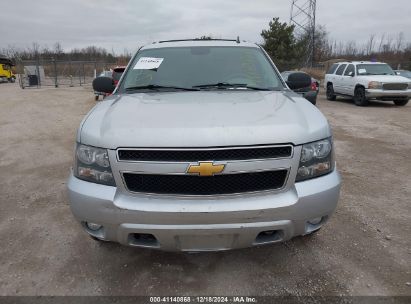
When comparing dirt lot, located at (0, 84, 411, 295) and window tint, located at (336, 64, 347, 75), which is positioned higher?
window tint, located at (336, 64, 347, 75)

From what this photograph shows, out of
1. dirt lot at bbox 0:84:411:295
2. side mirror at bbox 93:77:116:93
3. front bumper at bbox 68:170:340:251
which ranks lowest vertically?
dirt lot at bbox 0:84:411:295

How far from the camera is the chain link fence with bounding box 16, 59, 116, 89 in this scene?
28.7m

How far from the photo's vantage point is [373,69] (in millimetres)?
14312

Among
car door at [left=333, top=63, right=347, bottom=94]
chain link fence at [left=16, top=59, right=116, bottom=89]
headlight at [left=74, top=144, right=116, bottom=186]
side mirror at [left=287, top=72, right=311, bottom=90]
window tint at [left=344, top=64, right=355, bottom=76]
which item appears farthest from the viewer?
chain link fence at [left=16, top=59, right=116, bottom=89]

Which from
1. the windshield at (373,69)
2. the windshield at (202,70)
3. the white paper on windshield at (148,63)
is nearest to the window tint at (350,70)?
the windshield at (373,69)

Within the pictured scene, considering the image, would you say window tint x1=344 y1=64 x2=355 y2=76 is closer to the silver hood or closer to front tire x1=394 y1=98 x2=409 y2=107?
front tire x1=394 y1=98 x2=409 y2=107

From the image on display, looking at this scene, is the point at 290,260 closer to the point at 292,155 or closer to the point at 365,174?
the point at 292,155

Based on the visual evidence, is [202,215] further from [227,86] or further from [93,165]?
[227,86]

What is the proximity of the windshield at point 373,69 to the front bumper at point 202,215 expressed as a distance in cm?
1366

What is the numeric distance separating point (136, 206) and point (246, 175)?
75cm

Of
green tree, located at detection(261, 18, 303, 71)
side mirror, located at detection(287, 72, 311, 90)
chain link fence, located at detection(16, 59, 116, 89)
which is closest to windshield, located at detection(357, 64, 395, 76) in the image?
side mirror, located at detection(287, 72, 311, 90)

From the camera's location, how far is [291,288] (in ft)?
8.48

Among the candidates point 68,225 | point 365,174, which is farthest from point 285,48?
point 68,225

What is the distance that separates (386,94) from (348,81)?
6.72ft
